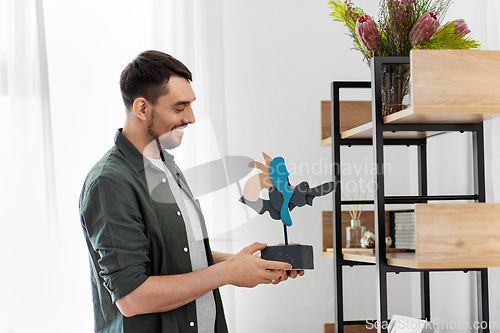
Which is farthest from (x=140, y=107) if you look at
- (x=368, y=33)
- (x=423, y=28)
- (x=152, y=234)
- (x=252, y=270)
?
(x=423, y=28)

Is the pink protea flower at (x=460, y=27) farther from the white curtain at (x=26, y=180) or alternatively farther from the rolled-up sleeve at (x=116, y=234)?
the white curtain at (x=26, y=180)

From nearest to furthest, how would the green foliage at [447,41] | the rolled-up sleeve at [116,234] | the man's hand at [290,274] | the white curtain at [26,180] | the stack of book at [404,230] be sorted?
the rolled-up sleeve at [116,234] → the man's hand at [290,274] → the green foliage at [447,41] → the stack of book at [404,230] → the white curtain at [26,180]

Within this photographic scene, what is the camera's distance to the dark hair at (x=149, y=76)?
1.10 m

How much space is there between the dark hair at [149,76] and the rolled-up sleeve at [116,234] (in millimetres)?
245

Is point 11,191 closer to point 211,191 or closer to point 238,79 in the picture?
point 211,191

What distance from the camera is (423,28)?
1147 mm

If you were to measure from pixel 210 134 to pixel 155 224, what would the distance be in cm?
94

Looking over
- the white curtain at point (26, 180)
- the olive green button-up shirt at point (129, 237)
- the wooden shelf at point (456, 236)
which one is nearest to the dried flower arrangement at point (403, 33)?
the wooden shelf at point (456, 236)

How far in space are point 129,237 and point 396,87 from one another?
81 centimetres

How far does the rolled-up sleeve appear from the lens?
94cm

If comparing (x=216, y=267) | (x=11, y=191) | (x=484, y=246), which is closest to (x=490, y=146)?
(x=484, y=246)

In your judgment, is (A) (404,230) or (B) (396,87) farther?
(A) (404,230)

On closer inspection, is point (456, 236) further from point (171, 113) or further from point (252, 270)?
point (171, 113)

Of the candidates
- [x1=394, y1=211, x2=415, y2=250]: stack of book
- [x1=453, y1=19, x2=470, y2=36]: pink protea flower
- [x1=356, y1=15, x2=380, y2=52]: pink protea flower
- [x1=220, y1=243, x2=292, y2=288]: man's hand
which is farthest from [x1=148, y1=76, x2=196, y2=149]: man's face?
[x1=394, y1=211, x2=415, y2=250]: stack of book
